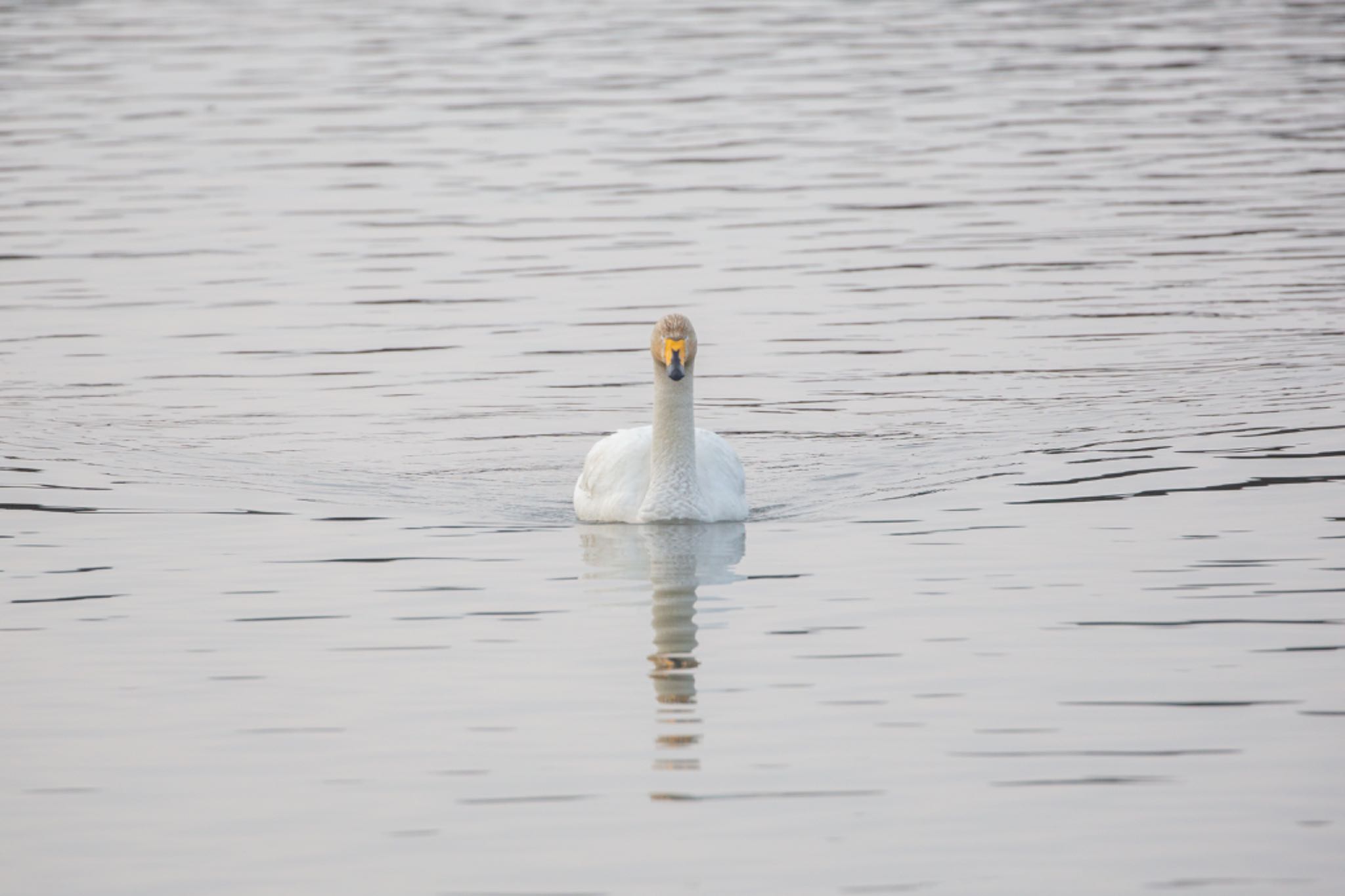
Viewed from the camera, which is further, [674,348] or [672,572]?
[674,348]

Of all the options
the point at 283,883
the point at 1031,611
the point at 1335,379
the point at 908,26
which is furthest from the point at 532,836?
the point at 908,26

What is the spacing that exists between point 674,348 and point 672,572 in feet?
6.73

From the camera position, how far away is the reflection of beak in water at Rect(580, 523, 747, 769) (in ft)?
36.7

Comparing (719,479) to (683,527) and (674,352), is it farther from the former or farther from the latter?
(674,352)

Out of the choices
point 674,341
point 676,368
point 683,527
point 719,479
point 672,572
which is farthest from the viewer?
point 719,479

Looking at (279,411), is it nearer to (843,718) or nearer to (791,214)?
(843,718)

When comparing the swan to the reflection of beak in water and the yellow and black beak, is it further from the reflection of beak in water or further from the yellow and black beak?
the reflection of beak in water

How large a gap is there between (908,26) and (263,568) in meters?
42.8

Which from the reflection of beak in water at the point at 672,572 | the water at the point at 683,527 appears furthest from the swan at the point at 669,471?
the water at the point at 683,527

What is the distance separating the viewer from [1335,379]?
19.3 meters

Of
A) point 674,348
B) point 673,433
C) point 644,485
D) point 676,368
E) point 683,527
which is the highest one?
point 674,348

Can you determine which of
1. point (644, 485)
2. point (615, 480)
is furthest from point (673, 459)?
point (615, 480)

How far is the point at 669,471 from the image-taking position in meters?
15.9

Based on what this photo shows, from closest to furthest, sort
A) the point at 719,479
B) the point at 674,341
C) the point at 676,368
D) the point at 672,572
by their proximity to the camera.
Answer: the point at 672,572, the point at 676,368, the point at 674,341, the point at 719,479
